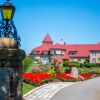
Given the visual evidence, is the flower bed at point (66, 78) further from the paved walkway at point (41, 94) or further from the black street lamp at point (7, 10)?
the black street lamp at point (7, 10)

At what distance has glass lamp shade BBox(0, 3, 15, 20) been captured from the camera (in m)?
6.54

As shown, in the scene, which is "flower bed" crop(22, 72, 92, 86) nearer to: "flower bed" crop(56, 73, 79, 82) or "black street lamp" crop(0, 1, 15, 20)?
"flower bed" crop(56, 73, 79, 82)

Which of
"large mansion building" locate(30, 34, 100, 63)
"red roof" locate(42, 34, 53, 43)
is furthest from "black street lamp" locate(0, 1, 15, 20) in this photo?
"red roof" locate(42, 34, 53, 43)

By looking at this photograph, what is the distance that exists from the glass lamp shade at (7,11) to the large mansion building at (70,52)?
73835 millimetres

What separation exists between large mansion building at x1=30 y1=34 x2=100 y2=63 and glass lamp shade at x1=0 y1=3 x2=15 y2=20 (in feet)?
242

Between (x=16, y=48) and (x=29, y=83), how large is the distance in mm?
18457

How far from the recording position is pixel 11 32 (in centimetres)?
679

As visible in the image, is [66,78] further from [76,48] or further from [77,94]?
[76,48]

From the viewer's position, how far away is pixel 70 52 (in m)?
82.9

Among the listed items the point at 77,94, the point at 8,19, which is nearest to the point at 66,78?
the point at 77,94

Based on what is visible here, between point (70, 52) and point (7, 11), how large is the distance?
76550 mm

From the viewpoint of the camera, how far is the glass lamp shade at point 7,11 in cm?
654

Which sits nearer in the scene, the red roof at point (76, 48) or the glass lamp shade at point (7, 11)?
the glass lamp shade at point (7, 11)

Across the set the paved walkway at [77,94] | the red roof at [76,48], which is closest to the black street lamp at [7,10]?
the paved walkway at [77,94]
